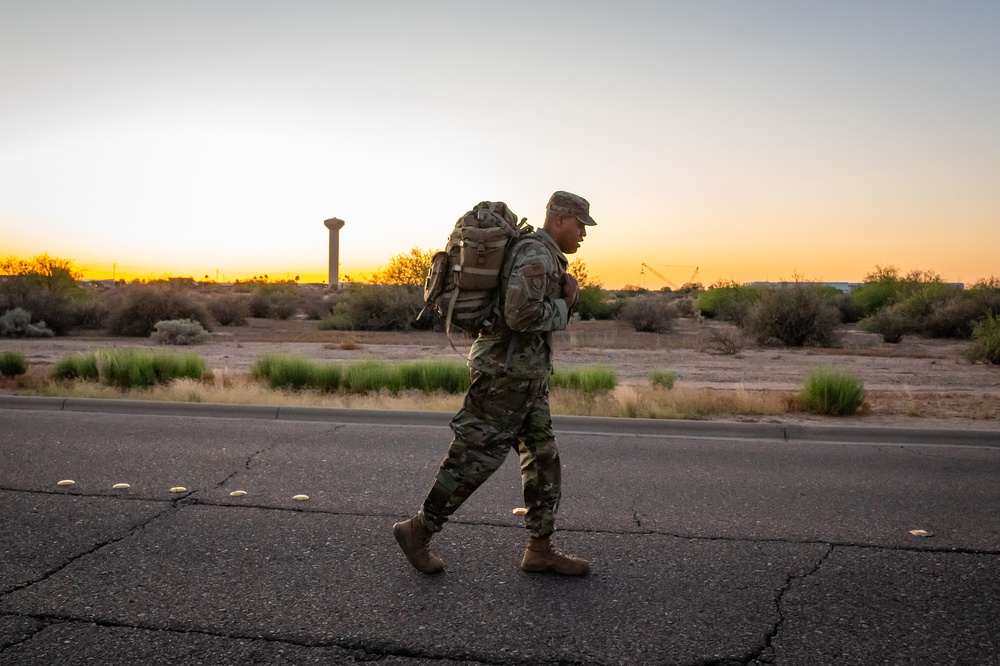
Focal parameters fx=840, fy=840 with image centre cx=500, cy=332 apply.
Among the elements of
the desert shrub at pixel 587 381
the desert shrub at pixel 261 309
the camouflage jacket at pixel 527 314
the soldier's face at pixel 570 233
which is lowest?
the desert shrub at pixel 587 381

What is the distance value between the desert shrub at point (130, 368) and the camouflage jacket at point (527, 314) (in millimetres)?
9760

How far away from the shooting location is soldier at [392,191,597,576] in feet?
14.1

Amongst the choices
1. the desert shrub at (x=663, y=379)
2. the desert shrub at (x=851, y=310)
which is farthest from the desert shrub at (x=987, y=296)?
the desert shrub at (x=663, y=379)

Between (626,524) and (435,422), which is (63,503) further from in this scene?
(435,422)

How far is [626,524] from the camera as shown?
18.0 feet

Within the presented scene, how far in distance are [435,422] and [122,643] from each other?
243 inches

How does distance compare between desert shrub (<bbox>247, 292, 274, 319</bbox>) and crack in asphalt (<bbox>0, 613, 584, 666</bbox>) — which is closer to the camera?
crack in asphalt (<bbox>0, 613, 584, 666</bbox>)

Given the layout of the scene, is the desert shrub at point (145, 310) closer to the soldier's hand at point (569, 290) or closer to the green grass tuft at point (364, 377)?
the green grass tuft at point (364, 377)

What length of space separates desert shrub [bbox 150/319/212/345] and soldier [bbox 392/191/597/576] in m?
22.7

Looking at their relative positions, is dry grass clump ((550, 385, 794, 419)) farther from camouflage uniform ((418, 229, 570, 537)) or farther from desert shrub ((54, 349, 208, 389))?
desert shrub ((54, 349, 208, 389))

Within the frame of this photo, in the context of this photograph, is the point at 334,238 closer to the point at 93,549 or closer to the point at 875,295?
the point at 875,295

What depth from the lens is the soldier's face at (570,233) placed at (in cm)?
445

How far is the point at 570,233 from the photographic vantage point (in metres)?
4.46

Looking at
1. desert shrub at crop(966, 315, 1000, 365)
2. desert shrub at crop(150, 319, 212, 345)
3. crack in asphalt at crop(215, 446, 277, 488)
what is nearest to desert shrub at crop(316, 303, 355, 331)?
desert shrub at crop(150, 319, 212, 345)
